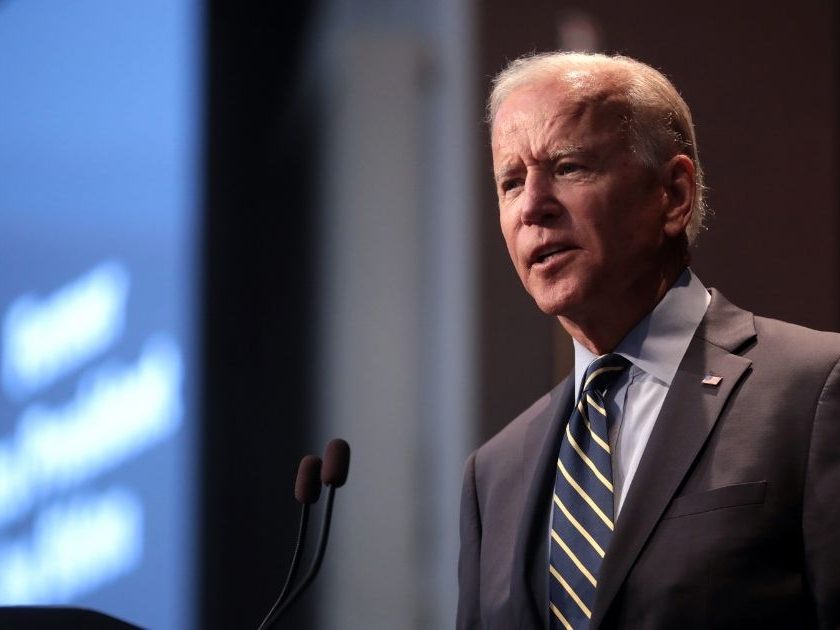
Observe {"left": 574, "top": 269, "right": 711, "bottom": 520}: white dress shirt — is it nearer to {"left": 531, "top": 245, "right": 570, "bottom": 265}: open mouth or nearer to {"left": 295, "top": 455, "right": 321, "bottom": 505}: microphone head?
{"left": 531, "top": 245, "right": 570, "bottom": 265}: open mouth

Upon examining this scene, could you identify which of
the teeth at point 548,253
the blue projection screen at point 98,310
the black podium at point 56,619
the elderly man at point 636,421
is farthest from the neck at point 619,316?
the blue projection screen at point 98,310

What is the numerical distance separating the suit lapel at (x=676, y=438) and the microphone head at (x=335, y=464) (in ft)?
1.27

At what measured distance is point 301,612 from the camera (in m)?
3.17

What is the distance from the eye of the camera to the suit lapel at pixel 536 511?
149 centimetres

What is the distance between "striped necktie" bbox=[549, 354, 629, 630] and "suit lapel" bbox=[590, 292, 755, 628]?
72 mm

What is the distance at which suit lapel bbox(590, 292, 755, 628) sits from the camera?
53.5 inches

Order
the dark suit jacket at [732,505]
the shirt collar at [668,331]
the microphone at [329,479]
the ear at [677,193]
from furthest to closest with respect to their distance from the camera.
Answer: the ear at [677,193]
the shirt collar at [668,331]
the microphone at [329,479]
the dark suit jacket at [732,505]

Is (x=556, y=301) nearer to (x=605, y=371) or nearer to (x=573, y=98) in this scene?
(x=605, y=371)

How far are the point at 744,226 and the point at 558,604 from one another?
162 cm

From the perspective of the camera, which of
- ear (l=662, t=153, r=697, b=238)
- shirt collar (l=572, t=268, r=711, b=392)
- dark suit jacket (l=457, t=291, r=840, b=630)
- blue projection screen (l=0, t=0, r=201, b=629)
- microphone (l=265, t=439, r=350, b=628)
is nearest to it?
dark suit jacket (l=457, t=291, r=840, b=630)

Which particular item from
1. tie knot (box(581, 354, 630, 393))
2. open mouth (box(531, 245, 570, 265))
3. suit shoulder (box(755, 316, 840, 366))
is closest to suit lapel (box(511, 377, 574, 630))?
tie knot (box(581, 354, 630, 393))

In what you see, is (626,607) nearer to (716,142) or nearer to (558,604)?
(558,604)

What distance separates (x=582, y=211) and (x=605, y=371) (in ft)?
0.83

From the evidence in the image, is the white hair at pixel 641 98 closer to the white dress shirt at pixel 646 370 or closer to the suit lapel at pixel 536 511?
the white dress shirt at pixel 646 370
